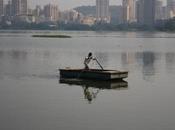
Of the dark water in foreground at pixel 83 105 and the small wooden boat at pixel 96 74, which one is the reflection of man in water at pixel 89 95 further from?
the small wooden boat at pixel 96 74

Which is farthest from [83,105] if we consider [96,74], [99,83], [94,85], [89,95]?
[96,74]

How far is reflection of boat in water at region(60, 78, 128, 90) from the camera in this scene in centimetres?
3089

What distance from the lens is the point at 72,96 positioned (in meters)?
26.8

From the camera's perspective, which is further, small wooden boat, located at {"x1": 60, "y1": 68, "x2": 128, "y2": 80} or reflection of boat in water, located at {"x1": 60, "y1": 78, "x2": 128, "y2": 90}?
small wooden boat, located at {"x1": 60, "y1": 68, "x2": 128, "y2": 80}

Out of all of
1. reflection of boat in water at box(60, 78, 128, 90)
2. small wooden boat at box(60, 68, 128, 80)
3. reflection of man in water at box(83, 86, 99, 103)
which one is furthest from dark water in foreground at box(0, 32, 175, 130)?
small wooden boat at box(60, 68, 128, 80)

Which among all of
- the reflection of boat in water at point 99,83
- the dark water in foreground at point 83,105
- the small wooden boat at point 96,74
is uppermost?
the small wooden boat at point 96,74

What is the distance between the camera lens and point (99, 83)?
31.9 metres

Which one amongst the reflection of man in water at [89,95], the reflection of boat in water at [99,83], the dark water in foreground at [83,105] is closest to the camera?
the dark water in foreground at [83,105]

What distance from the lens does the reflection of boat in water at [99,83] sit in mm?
30891

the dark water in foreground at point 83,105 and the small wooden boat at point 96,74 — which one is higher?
the small wooden boat at point 96,74

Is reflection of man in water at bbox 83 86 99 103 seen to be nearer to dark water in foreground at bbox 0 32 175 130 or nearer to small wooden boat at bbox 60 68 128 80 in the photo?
dark water in foreground at bbox 0 32 175 130

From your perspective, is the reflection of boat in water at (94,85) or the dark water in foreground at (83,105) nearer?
the dark water in foreground at (83,105)

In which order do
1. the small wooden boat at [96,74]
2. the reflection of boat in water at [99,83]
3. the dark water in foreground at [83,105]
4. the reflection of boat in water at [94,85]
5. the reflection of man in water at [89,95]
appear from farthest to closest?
the small wooden boat at [96,74] < the reflection of boat in water at [99,83] < the reflection of boat in water at [94,85] < the reflection of man in water at [89,95] < the dark water in foreground at [83,105]

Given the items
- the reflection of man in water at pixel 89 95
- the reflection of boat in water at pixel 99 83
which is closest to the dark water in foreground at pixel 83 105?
the reflection of man in water at pixel 89 95
